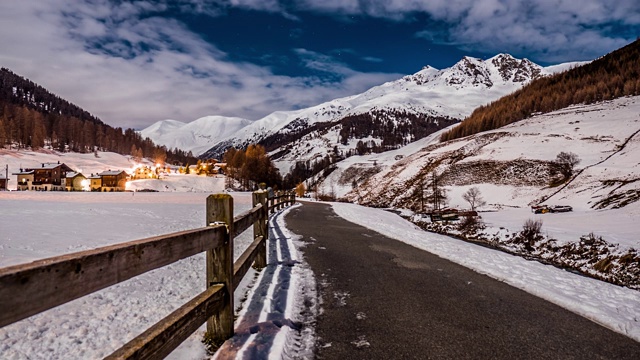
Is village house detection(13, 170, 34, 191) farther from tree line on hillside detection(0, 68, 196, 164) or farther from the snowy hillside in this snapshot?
the snowy hillside

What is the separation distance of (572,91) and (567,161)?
7892 cm

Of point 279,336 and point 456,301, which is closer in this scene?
point 279,336

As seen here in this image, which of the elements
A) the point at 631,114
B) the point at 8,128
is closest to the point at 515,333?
the point at 631,114

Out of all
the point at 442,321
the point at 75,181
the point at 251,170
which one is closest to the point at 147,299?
the point at 442,321

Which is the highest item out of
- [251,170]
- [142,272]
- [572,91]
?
[572,91]

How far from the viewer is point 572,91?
4653 inches

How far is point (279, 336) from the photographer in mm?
4004

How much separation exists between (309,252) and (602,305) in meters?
6.44

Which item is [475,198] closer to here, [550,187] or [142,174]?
[550,187]

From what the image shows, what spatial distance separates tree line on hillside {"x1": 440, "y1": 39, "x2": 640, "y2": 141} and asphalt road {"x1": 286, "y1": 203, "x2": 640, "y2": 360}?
12451cm

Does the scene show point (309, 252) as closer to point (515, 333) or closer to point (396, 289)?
point (396, 289)

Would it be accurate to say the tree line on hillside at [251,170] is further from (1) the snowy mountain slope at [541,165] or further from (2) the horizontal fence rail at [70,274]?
(2) the horizontal fence rail at [70,274]

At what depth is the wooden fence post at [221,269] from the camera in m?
3.80

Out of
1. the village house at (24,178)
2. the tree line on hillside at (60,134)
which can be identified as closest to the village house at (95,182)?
the village house at (24,178)
